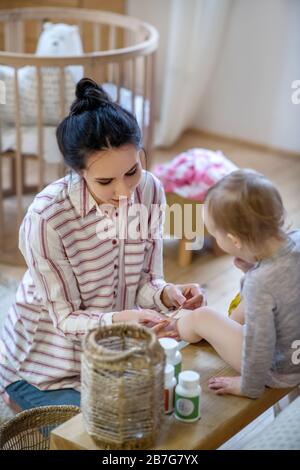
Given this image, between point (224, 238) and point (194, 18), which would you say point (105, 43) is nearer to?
point (194, 18)

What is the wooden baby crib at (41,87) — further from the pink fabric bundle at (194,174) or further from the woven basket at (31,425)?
the woven basket at (31,425)

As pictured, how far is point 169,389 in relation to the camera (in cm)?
137

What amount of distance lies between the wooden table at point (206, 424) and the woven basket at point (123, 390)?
42 mm

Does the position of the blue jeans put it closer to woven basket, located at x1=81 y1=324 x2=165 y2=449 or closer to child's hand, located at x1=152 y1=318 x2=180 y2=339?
child's hand, located at x1=152 y1=318 x2=180 y2=339

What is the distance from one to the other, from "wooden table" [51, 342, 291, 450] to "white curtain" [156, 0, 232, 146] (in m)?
2.71

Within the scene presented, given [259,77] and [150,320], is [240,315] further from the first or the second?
[259,77]

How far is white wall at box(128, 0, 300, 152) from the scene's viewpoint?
401 centimetres

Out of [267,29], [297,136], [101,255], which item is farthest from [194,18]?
[101,255]

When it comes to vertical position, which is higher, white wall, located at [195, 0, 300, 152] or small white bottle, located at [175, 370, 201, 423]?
small white bottle, located at [175, 370, 201, 423]

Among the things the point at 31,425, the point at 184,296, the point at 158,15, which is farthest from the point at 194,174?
the point at 158,15

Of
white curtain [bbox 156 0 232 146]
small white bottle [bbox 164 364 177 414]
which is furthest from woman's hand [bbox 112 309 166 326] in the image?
white curtain [bbox 156 0 232 146]

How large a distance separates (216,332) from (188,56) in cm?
275

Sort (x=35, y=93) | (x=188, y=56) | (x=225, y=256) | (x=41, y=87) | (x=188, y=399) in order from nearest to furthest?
(x=188, y=399), (x=41, y=87), (x=35, y=93), (x=225, y=256), (x=188, y=56)
